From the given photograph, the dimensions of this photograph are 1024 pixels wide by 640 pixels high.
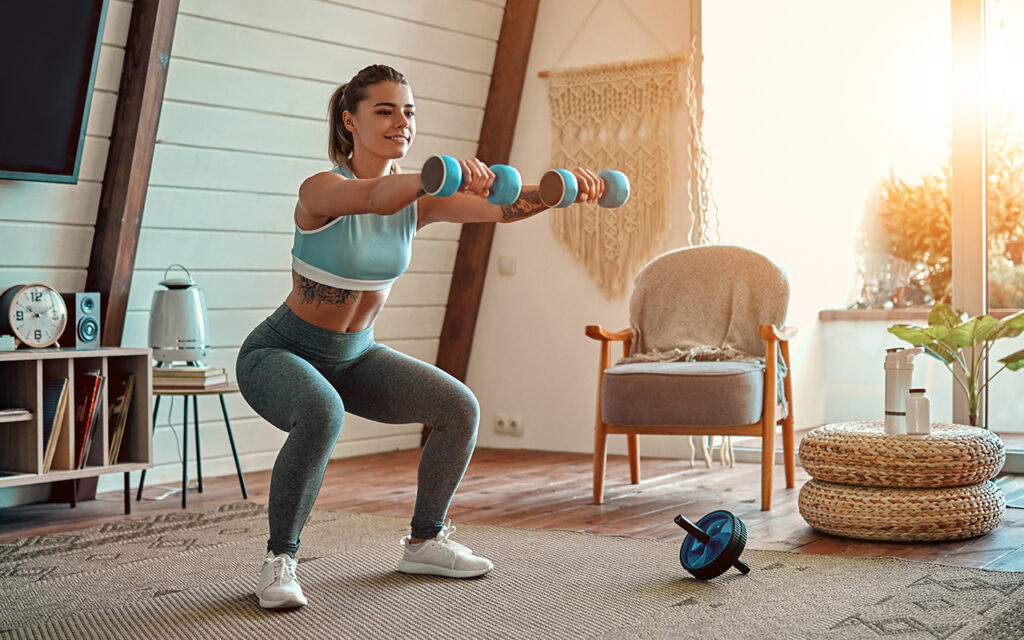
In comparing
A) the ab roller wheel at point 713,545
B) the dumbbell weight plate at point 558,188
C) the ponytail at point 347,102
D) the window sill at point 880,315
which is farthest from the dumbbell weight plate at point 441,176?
the window sill at point 880,315

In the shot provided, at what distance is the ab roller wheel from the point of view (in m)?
2.53

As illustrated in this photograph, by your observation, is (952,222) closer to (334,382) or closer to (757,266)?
(757,266)

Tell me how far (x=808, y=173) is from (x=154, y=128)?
2.66m

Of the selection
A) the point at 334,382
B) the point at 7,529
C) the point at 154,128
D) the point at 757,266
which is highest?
the point at 154,128

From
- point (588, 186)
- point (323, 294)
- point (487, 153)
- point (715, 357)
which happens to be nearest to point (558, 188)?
point (588, 186)

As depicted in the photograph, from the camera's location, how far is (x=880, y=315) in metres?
4.54

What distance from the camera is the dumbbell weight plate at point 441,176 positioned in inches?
75.4

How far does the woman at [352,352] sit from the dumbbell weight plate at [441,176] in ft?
1.06

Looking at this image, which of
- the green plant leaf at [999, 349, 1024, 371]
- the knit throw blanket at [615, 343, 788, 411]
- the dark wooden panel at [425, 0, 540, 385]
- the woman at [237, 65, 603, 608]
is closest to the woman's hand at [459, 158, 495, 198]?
the woman at [237, 65, 603, 608]

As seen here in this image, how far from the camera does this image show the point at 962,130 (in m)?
4.36

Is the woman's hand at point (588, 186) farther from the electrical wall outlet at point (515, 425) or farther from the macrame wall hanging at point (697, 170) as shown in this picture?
the electrical wall outlet at point (515, 425)

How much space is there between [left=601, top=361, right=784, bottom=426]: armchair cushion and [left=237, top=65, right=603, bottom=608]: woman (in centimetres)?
105

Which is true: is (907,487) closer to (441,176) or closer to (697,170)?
(441,176)

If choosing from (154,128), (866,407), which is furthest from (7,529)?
(866,407)
